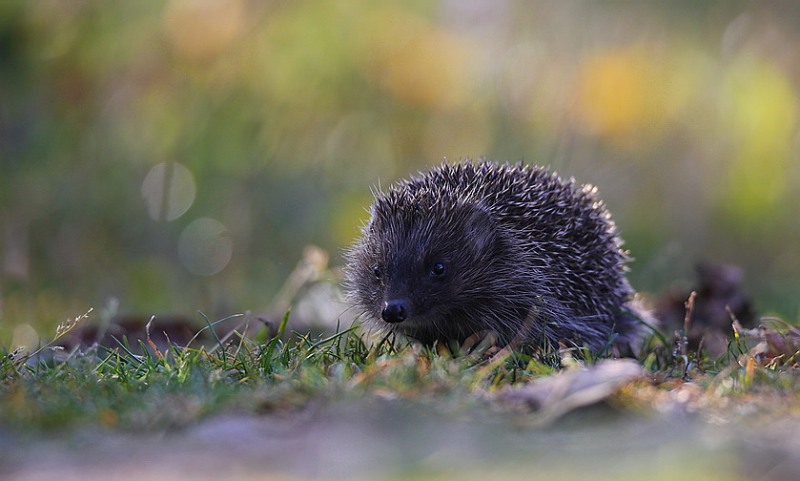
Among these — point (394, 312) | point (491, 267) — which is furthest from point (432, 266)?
point (394, 312)

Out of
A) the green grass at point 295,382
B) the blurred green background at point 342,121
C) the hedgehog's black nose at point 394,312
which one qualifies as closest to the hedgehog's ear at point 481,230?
the hedgehog's black nose at point 394,312

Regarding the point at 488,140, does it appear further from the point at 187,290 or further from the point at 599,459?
the point at 599,459

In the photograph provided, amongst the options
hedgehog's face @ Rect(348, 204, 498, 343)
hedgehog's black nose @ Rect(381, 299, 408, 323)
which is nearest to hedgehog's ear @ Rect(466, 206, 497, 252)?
hedgehog's face @ Rect(348, 204, 498, 343)

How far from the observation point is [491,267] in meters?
5.85

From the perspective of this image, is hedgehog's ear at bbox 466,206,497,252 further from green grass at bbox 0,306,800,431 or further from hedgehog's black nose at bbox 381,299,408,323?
green grass at bbox 0,306,800,431

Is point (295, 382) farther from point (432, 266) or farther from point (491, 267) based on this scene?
point (491, 267)

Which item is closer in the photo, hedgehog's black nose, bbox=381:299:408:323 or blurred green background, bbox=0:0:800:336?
hedgehog's black nose, bbox=381:299:408:323

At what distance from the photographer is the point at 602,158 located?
47.3ft

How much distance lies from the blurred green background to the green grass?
238 inches

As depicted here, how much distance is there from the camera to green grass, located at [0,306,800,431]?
353 cm

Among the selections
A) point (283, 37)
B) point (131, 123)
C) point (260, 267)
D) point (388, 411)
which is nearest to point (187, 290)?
point (260, 267)

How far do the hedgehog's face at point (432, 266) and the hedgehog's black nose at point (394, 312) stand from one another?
0.13 metres

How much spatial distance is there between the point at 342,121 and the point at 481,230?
873 cm

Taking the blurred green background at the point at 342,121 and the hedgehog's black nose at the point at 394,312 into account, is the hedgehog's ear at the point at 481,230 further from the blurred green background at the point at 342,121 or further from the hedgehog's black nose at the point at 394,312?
the blurred green background at the point at 342,121
